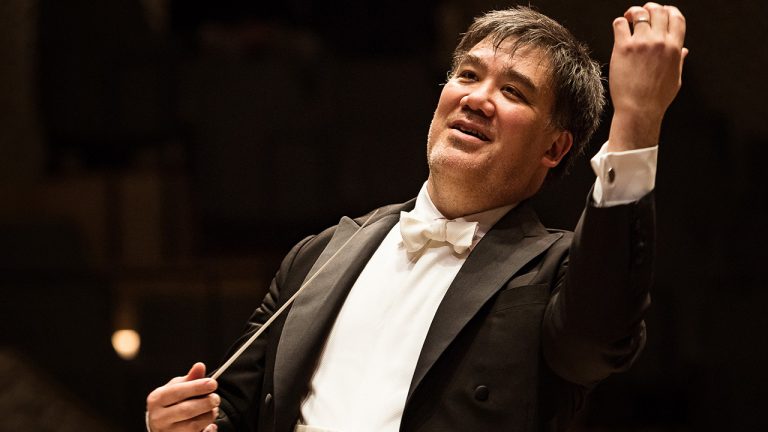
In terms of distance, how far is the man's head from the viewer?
1.50m

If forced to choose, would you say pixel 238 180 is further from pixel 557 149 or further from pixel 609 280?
pixel 609 280

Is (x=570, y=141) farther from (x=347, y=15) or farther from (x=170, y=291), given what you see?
(x=170, y=291)

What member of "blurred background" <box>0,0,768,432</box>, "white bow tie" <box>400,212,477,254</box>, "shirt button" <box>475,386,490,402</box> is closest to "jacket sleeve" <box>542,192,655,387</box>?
"shirt button" <box>475,386,490,402</box>

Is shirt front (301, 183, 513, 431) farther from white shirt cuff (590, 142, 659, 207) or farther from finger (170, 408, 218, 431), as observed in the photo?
white shirt cuff (590, 142, 659, 207)

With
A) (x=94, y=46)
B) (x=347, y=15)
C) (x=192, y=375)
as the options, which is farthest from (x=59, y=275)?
(x=192, y=375)

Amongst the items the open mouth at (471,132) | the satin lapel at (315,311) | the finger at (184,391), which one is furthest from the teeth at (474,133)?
the finger at (184,391)

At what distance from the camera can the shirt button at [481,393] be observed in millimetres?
1297

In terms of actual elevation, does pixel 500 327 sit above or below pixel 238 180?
above

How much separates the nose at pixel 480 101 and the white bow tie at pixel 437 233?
18cm

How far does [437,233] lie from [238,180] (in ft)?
4.33

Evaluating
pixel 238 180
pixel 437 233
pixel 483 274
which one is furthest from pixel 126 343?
pixel 483 274

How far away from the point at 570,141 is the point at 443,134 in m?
0.24

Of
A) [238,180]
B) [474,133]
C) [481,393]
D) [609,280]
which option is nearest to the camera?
[609,280]

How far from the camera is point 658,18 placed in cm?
119
